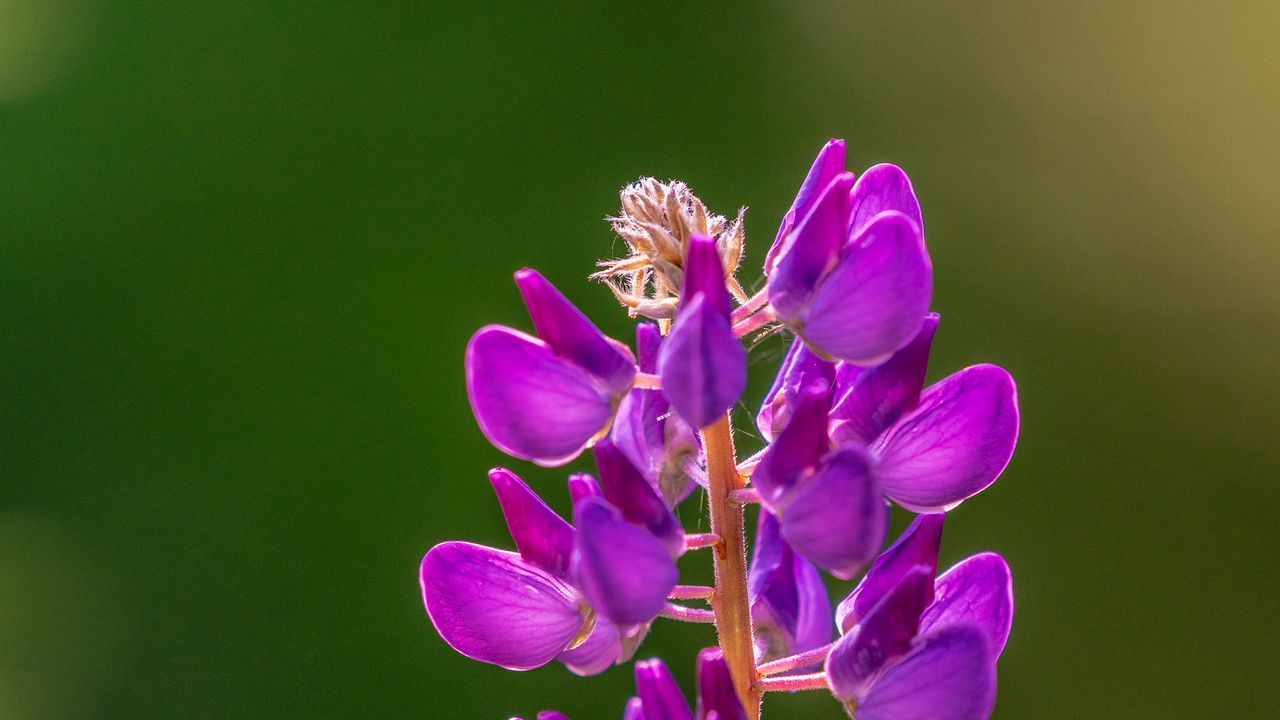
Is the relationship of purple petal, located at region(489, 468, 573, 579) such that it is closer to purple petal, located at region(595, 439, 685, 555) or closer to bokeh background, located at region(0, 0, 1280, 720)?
purple petal, located at region(595, 439, 685, 555)

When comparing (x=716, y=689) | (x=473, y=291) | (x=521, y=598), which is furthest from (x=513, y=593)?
(x=473, y=291)

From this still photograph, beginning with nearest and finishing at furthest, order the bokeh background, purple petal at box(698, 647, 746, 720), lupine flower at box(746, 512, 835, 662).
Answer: purple petal at box(698, 647, 746, 720), lupine flower at box(746, 512, 835, 662), the bokeh background

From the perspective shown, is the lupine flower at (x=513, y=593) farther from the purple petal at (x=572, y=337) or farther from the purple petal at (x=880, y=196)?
the purple petal at (x=880, y=196)

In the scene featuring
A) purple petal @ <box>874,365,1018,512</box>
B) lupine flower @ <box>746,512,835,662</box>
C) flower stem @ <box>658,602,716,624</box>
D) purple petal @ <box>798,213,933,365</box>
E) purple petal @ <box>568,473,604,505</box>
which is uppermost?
purple petal @ <box>798,213,933,365</box>

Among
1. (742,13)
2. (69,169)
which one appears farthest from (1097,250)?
(69,169)

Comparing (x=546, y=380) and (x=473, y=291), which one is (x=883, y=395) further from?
(x=473, y=291)

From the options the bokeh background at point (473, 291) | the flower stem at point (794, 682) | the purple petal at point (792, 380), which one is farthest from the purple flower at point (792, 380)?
the bokeh background at point (473, 291)

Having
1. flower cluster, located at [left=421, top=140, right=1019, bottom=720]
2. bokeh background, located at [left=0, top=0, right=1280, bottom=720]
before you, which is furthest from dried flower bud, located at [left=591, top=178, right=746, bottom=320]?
bokeh background, located at [left=0, top=0, right=1280, bottom=720]
